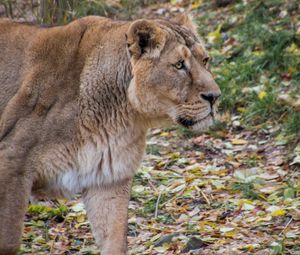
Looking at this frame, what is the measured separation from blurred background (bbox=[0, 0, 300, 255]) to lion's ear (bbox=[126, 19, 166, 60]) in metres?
1.10

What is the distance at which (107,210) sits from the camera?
6207mm

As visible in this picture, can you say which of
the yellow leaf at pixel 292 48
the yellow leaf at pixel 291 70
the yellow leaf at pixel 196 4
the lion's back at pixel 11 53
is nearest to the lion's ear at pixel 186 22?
the lion's back at pixel 11 53

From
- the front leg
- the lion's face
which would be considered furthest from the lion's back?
the front leg

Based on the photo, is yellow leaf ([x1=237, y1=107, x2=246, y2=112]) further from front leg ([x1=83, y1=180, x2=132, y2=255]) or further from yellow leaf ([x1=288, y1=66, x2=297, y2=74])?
front leg ([x1=83, y1=180, x2=132, y2=255])

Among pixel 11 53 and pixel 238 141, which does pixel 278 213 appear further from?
pixel 11 53

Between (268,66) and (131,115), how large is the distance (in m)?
4.50

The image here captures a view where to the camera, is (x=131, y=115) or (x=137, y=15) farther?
(x=137, y=15)

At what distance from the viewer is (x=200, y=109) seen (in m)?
5.88

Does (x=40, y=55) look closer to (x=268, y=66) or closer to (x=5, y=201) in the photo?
(x=5, y=201)

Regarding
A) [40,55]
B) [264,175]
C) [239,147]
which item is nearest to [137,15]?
[239,147]

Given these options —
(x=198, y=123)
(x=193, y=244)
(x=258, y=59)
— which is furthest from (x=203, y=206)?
(x=258, y=59)

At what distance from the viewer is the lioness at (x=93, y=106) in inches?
228

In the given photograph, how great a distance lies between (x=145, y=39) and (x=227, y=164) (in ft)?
9.55

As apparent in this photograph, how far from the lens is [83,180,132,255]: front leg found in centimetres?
617
